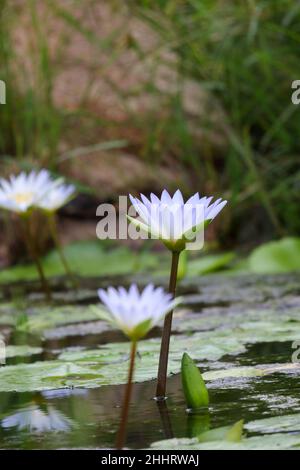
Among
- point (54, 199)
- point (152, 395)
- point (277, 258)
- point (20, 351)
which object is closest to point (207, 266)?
point (277, 258)

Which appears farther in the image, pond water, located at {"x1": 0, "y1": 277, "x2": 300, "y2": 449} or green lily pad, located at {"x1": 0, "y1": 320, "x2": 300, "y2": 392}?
green lily pad, located at {"x1": 0, "y1": 320, "x2": 300, "y2": 392}

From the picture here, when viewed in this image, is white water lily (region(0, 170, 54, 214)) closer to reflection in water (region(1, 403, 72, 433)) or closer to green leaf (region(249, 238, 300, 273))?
green leaf (region(249, 238, 300, 273))

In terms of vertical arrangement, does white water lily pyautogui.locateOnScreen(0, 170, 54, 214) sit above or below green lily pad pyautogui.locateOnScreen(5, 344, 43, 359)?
above

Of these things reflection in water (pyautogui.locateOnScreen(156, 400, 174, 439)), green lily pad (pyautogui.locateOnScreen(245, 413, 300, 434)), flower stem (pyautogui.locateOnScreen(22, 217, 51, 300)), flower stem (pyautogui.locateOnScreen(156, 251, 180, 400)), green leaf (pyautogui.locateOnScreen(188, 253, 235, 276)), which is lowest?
green lily pad (pyautogui.locateOnScreen(245, 413, 300, 434))

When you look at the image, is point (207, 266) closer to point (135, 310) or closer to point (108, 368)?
point (108, 368)

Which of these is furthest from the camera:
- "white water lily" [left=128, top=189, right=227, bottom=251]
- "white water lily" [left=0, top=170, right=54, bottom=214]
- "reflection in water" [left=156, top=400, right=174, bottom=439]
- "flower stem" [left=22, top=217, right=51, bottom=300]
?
"flower stem" [left=22, top=217, right=51, bottom=300]

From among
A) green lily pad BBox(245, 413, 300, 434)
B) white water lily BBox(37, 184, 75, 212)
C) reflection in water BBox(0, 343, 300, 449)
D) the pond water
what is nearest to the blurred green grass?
white water lily BBox(37, 184, 75, 212)

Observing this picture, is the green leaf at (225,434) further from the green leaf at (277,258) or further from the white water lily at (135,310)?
the green leaf at (277,258)
